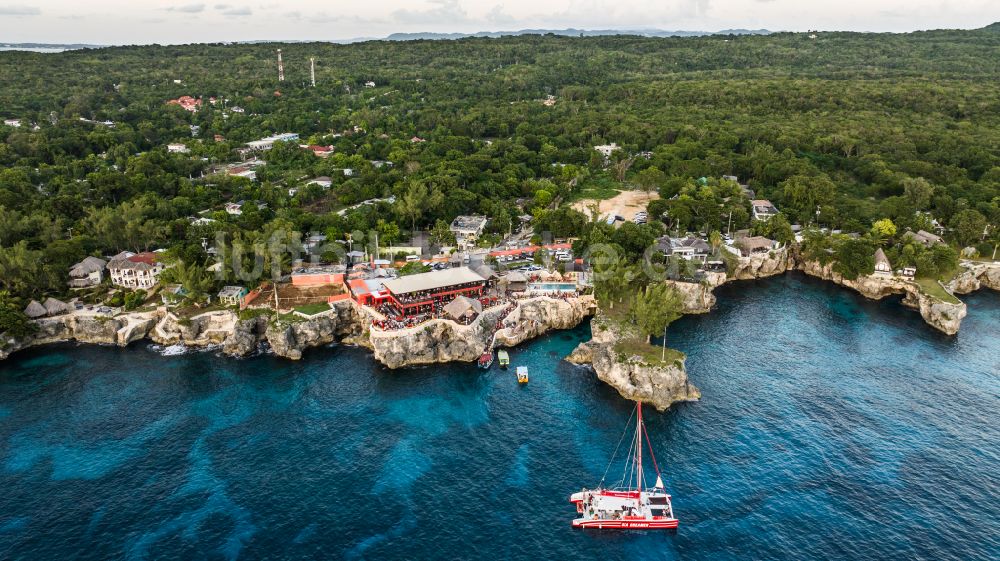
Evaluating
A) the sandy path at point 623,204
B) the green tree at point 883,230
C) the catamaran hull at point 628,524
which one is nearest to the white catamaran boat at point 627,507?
the catamaran hull at point 628,524

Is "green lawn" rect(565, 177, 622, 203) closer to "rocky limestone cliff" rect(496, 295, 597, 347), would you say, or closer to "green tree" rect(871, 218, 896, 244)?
"green tree" rect(871, 218, 896, 244)

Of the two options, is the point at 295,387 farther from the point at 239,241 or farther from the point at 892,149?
the point at 892,149

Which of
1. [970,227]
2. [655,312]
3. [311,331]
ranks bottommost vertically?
[311,331]

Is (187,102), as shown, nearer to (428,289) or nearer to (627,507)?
(428,289)

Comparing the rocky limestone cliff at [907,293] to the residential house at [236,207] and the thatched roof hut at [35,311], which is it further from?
the thatched roof hut at [35,311]

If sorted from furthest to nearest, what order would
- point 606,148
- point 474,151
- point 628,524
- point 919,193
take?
point 606,148 < point 474,151 < point 919,193 < point 628,524

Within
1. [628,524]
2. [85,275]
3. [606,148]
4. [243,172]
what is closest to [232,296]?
[85,275]
